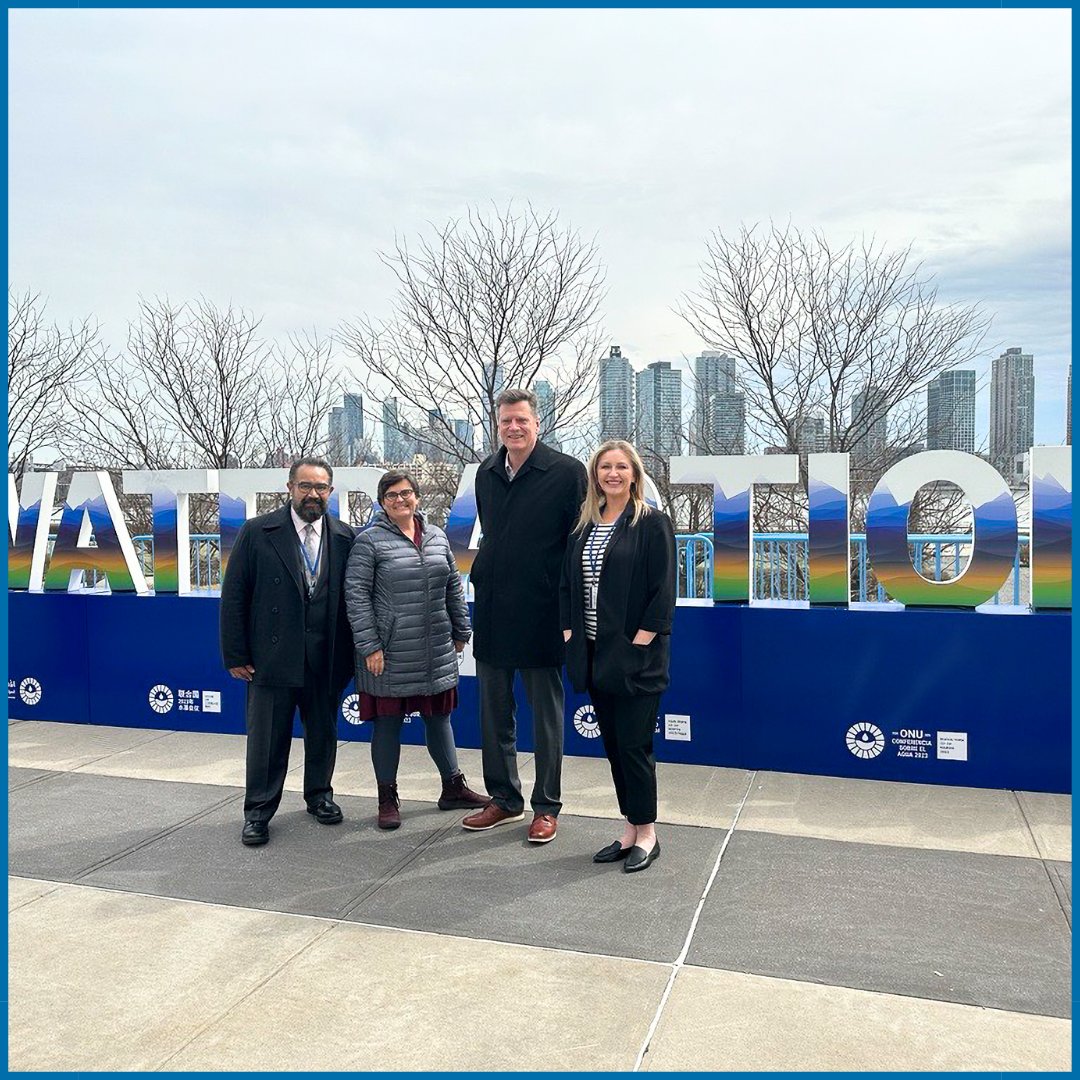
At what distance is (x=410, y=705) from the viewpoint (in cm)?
517

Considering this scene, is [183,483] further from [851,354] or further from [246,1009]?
[851,354]

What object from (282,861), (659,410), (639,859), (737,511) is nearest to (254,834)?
(282,861)

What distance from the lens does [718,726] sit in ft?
20.6

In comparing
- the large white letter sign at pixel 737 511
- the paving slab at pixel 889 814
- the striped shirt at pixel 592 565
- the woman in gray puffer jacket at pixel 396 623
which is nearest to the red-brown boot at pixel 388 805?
the woman in gray puffer jacket at pixel 396 623

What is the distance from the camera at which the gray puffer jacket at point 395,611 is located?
503 cm

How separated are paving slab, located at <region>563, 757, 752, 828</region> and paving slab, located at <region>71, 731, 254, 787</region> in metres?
1.96

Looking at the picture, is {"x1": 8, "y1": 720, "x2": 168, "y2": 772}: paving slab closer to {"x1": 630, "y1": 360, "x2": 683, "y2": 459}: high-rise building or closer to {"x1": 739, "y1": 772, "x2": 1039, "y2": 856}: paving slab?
{"x1": 739, "y1": 772, "x2": 1039, "y2": 856}: paving slab

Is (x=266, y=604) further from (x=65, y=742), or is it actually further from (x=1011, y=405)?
(x=1011, y=405)

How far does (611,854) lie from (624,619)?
3.79ft

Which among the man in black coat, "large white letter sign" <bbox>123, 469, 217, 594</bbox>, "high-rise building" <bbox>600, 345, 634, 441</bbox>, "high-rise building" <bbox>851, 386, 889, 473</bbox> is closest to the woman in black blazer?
the man in black coat

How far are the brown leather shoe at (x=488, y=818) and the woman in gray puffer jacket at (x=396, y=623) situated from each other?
0.39 meters

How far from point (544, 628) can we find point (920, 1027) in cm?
241

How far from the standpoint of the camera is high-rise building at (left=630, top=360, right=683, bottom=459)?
58.1 ft

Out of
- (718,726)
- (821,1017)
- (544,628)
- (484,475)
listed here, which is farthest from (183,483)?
(821,1017)
